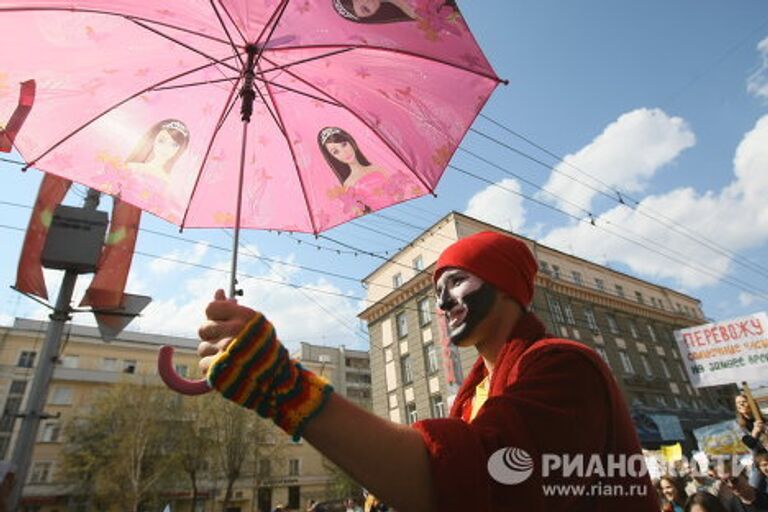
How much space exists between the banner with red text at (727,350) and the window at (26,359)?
44383mm

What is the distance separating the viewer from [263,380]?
3.22ft

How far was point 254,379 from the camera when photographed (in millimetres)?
977

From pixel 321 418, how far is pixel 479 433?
1.16 feet

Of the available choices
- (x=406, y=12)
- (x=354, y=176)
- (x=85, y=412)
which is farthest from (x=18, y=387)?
(x=406, y=12)

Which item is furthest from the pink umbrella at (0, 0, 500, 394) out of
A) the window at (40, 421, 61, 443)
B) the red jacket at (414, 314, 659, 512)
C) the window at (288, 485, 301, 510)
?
the window at (288, 485, 301, 510)

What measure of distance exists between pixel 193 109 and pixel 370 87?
3.96 feet

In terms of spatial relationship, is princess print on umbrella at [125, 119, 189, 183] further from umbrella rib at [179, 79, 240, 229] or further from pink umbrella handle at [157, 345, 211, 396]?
pink umbrella handle at [157, 345, 211, 396]

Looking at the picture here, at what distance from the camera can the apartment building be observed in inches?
1041

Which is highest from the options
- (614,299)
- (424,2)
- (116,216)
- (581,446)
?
(614,299)

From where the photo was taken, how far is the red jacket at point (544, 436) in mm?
931

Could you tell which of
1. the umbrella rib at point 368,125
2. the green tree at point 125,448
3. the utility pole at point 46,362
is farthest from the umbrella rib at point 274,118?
the green tree at point 125,448

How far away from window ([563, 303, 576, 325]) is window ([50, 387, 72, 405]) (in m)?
38.8

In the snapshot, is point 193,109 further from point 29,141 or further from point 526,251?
point 526,251

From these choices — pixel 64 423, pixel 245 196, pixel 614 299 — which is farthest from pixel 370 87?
pixel 64 423
